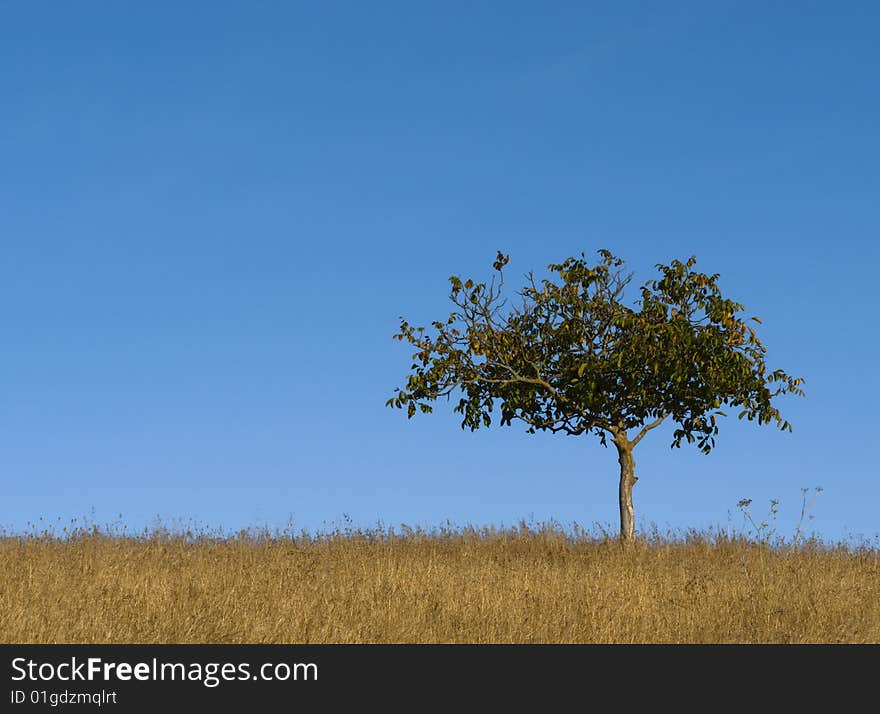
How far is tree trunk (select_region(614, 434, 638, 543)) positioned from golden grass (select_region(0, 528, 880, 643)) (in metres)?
1.97

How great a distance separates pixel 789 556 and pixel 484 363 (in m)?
7.97

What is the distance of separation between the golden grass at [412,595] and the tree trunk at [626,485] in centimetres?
197

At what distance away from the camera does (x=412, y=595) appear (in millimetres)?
13695

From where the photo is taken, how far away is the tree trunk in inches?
882

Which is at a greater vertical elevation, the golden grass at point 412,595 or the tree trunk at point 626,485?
the tree trunk at point 626,485

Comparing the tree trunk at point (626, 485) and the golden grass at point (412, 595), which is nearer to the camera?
the golden grass at point (412, 595)

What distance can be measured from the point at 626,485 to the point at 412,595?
10212mm

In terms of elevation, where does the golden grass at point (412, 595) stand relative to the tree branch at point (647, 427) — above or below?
below

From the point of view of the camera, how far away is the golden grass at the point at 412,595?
11430mm

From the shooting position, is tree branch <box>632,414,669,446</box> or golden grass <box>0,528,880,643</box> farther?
tree branch <box>632,414,669,446</box>
